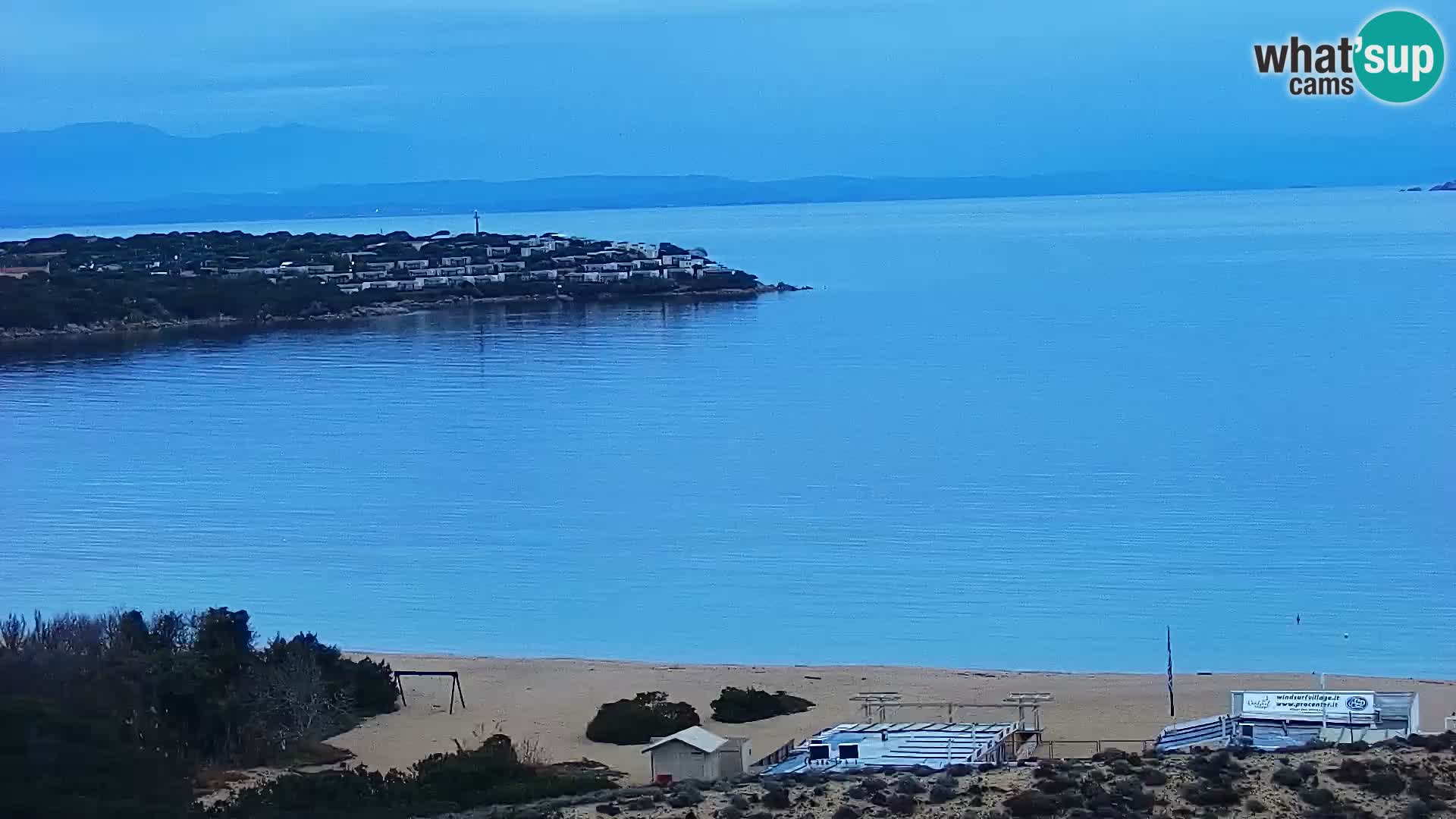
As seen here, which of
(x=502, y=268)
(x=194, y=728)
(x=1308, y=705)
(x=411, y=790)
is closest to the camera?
(x=411, y=790)

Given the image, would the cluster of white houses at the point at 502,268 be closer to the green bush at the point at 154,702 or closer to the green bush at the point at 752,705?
the green bush at the point at 154,702

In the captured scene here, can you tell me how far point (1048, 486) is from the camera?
89.3 feet

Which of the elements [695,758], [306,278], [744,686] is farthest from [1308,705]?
[306,278]

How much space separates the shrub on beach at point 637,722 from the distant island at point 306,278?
50187mm

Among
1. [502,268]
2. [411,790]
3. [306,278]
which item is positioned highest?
[502,268]

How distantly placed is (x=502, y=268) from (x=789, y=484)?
51.5 m

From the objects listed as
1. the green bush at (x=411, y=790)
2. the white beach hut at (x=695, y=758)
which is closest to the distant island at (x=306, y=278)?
the green bush at (x=411, y=790)

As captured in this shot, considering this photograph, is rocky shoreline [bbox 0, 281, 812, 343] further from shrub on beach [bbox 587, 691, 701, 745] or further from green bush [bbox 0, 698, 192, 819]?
green bush [bbox 0, 698, 192, 819]

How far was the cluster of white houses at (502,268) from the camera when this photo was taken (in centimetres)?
7388

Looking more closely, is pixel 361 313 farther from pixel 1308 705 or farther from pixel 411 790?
pixel 411 790

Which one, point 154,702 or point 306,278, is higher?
point 306,278

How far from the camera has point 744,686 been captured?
15.9m

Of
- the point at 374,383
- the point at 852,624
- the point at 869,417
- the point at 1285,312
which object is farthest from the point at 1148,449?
the point at 1285,312

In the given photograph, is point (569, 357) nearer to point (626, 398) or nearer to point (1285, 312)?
point (626, 398)
